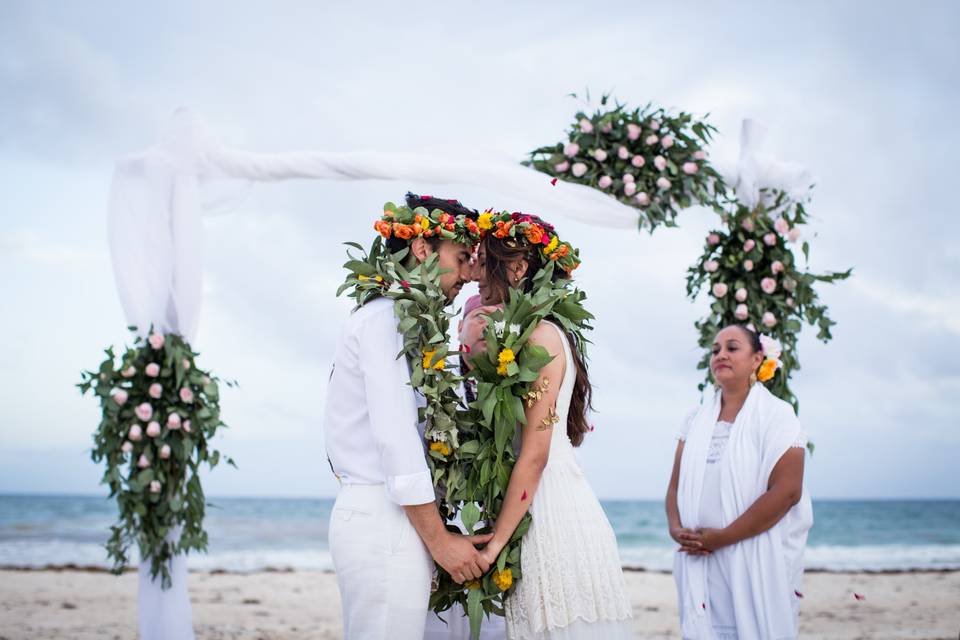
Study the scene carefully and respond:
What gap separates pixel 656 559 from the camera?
1702 cm

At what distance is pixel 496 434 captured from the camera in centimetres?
279

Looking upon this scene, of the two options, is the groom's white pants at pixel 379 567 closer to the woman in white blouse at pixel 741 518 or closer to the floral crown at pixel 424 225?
the floral crown at pixel 424 225

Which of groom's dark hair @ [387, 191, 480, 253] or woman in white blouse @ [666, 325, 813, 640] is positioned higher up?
groom's dark hair @ [387, 191, 480, 253]

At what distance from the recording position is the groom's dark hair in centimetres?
289

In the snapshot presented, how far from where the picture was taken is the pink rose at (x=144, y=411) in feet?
14.3

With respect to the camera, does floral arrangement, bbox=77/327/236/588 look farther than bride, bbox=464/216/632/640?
Yes

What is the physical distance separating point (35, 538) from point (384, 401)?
60.0 feet

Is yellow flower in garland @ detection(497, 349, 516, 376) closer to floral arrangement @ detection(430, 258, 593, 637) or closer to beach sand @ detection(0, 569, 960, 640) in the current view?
floral arrangement @ detection(430, 258, 593, 637)

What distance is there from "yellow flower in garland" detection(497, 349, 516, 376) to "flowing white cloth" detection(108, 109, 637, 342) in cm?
201

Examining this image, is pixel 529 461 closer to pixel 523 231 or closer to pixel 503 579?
pixel 503 579

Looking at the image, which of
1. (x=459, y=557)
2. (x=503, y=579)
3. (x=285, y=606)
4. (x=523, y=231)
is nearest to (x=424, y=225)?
(x=523, y=231)

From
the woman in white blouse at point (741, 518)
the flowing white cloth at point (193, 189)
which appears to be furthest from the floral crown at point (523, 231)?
the woman in white blouse at point (741, 518)

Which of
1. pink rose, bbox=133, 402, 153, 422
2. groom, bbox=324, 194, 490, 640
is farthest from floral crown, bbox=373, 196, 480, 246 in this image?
pink rose, bbox=133, 402, 153, 422

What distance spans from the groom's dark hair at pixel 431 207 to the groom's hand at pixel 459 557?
0.98m
